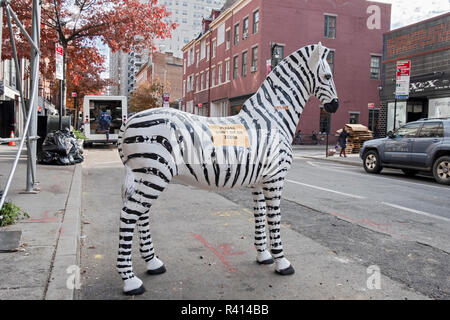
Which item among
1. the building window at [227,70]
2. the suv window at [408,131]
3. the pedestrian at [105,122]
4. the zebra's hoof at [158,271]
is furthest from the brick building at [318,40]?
the zebra's hoof at [158,271]

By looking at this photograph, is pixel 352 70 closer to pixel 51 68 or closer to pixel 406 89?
pixel 406 89

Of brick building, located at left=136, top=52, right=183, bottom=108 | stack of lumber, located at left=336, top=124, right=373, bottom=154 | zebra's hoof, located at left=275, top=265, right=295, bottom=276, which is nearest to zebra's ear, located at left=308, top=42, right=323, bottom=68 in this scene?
zebra's hoof, located at left=275, top=265, right=295, bottom=276

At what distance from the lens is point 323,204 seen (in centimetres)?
765

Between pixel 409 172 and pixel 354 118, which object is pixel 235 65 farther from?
pixel 409 172

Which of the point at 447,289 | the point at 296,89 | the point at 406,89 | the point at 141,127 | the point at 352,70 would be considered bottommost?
the point at 447,289

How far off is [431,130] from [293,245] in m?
9.43

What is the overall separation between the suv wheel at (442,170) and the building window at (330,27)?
79.9 ft

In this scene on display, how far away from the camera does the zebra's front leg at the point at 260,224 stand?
4105 mm

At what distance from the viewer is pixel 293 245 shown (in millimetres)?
4941

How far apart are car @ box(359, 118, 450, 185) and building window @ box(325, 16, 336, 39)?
22244 millimetres

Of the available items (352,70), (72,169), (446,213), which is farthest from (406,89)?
(352,70)

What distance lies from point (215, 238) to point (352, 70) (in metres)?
32.0

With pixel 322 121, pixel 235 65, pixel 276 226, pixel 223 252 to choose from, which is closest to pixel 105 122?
pixel 223 252

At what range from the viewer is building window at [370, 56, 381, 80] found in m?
34.7
